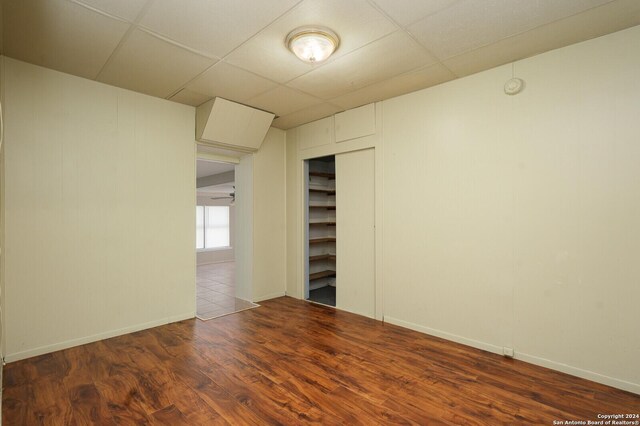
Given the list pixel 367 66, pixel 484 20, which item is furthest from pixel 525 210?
pixel 367 66

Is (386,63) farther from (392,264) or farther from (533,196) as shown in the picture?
(392,264)

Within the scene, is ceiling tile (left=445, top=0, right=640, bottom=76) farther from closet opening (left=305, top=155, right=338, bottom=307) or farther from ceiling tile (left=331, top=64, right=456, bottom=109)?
closet opening (left=305, top=155, right=338, bottom=307)

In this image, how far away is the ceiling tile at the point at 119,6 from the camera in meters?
2.09

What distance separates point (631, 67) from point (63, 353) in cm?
540

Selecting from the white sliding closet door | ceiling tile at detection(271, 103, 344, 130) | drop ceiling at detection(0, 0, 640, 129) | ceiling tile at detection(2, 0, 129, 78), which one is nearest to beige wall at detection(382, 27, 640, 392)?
drop ceiling at detection(0, 0, 640, 129)

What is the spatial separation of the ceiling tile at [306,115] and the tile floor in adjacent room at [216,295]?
2.74 metres

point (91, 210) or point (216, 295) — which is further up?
point (91, 210)

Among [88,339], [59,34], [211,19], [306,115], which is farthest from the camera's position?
[306,115]

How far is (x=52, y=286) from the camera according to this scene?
303 cm

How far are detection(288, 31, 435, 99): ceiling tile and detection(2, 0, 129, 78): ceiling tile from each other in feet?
5.47

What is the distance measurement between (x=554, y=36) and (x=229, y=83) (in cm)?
294

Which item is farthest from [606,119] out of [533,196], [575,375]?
[575,375]

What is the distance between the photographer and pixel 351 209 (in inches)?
171

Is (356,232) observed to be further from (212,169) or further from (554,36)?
(212,169)
